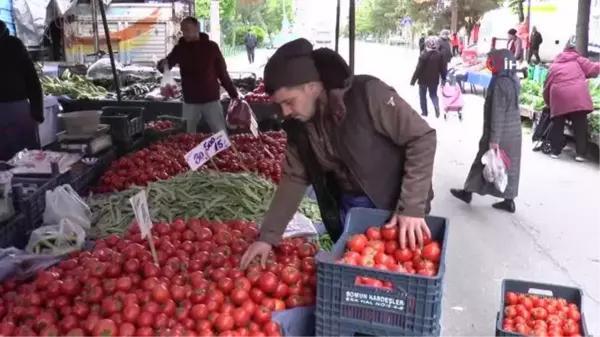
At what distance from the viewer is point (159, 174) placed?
16.3ft

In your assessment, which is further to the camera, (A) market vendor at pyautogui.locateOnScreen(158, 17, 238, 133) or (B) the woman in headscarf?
(A) market vendor at pyautogui.locateOnScreen(158, 17, 238, 133)

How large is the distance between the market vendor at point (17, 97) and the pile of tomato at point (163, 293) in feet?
10.7

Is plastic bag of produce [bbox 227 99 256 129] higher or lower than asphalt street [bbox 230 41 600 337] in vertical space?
higher

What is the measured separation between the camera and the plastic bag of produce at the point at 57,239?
3.31 m

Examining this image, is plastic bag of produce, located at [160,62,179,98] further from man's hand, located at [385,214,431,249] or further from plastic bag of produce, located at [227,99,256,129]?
man's hand, located at [385,214,431,249]

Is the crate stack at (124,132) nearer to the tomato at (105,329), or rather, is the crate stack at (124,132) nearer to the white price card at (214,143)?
the white price card at (214,143)

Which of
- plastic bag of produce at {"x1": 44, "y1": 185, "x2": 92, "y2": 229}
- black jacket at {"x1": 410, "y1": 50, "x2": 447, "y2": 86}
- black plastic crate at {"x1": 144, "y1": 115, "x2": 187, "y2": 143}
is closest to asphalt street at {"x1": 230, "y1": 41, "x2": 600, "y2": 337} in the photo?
plastic bag of produce at {"x1": 44, "y1": 185, "x2": 92, "y2": 229}

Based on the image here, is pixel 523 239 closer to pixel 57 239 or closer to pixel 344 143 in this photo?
pixel 344 143

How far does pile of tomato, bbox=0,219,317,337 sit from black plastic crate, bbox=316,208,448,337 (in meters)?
0.38

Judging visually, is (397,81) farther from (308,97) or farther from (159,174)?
(308,97)

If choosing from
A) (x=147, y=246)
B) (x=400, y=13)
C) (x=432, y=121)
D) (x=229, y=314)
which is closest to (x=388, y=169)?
(x=229, y=314)

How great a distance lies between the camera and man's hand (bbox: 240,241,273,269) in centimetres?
258

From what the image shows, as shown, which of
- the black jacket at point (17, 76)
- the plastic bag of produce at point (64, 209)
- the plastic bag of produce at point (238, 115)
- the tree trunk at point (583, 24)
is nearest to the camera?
the plastic bag of produce at point (64, 209)

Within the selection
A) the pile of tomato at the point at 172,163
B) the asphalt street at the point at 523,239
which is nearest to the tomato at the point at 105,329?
the asphalt street at the point at 523,239
